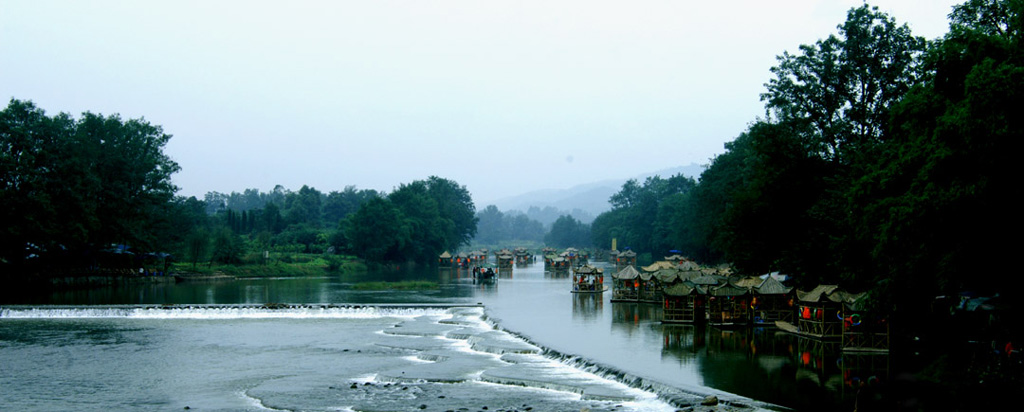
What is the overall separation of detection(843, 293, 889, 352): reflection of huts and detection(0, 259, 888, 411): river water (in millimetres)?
809

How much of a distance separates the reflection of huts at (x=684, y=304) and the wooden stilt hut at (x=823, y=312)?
18.4 ft

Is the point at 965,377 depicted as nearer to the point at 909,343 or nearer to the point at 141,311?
the point at 909,343

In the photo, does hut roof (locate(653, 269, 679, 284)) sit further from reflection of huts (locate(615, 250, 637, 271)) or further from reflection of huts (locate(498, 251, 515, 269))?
reflection of huts (locate(615, 250, 637, 271))

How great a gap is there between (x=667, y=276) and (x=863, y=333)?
2174 centimetres

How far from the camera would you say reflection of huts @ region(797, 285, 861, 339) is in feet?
92.9

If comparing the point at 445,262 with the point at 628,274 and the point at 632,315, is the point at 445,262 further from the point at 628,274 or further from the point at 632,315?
the point at 632,315

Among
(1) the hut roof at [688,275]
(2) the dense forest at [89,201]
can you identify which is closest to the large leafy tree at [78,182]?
(2) the dense forest at [89,201]

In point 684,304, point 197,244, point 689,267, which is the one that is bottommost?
point 684,304

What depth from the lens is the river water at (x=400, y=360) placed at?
2142cm

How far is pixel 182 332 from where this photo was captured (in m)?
38.0

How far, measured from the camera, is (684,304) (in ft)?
120

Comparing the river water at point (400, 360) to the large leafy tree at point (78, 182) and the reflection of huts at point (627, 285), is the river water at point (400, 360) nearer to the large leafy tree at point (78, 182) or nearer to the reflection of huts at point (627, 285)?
the reflection of huts at point (627, 285)

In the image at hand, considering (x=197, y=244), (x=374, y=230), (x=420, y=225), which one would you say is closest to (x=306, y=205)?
(x=420, y=225)

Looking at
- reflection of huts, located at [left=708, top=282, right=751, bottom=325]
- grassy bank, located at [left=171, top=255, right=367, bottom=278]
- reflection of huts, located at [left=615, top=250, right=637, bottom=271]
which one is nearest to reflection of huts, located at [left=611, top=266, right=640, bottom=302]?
reflection of huts, located at [left=708, top=282, right=751, bottom=325]
